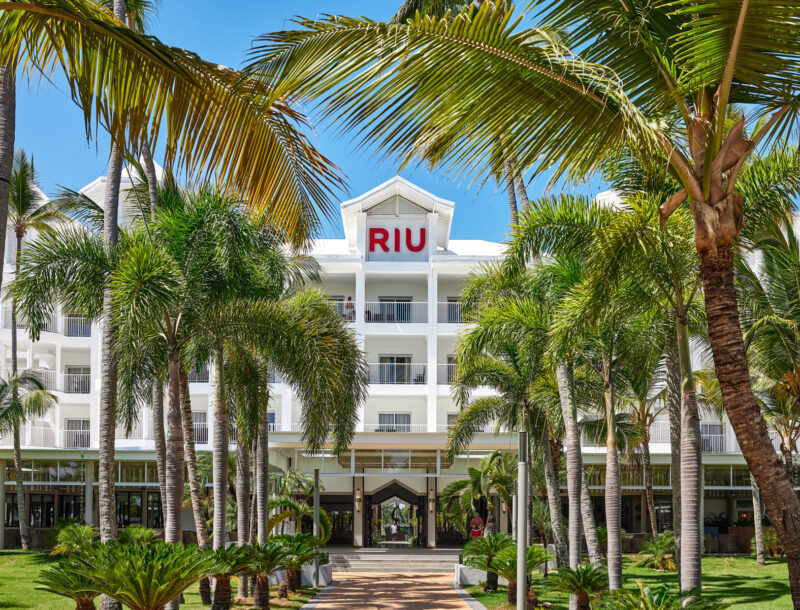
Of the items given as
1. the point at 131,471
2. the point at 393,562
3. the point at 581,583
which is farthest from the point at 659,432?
the point at 581,583

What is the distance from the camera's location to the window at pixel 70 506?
39750 millimetres

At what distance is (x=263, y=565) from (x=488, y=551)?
22.6 ft

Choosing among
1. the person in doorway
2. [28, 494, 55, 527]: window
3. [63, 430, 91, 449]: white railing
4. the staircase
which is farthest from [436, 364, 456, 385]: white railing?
[28, 494, 55, 527]: window

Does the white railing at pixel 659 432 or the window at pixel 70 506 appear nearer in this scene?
the white railing at pixel 659 432

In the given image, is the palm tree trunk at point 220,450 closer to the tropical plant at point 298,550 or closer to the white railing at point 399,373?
the tropical plant at point 298,550

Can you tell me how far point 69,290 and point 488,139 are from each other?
12.5 meters

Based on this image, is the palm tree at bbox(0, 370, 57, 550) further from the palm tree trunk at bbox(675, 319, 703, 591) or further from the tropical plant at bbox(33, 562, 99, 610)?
the palm tree trunk at bbox(675, 319, 703, 591)

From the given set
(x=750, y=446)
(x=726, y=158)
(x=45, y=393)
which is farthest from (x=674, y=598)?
(x=45, y=393)

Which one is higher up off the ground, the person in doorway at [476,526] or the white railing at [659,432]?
the white railing at [659,432]

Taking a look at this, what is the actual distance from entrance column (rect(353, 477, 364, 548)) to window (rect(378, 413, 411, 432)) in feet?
8.24

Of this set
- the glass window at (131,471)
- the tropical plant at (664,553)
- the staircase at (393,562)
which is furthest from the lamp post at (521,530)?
the glass window at (131,471)

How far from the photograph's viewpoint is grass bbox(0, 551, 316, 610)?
64.4ft

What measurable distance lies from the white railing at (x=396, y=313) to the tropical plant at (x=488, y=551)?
17457 mm

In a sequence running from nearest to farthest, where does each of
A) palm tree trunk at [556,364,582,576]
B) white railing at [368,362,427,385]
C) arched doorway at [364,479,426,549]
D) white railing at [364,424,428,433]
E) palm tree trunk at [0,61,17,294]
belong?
palm tree trunk at [0,61,17,294]
palm tree trunk at [556,364,582,576]
arched doorway at [364,479,426,549]
white railing at [364,424,428,433]
white railing at [368,362,427,385]
